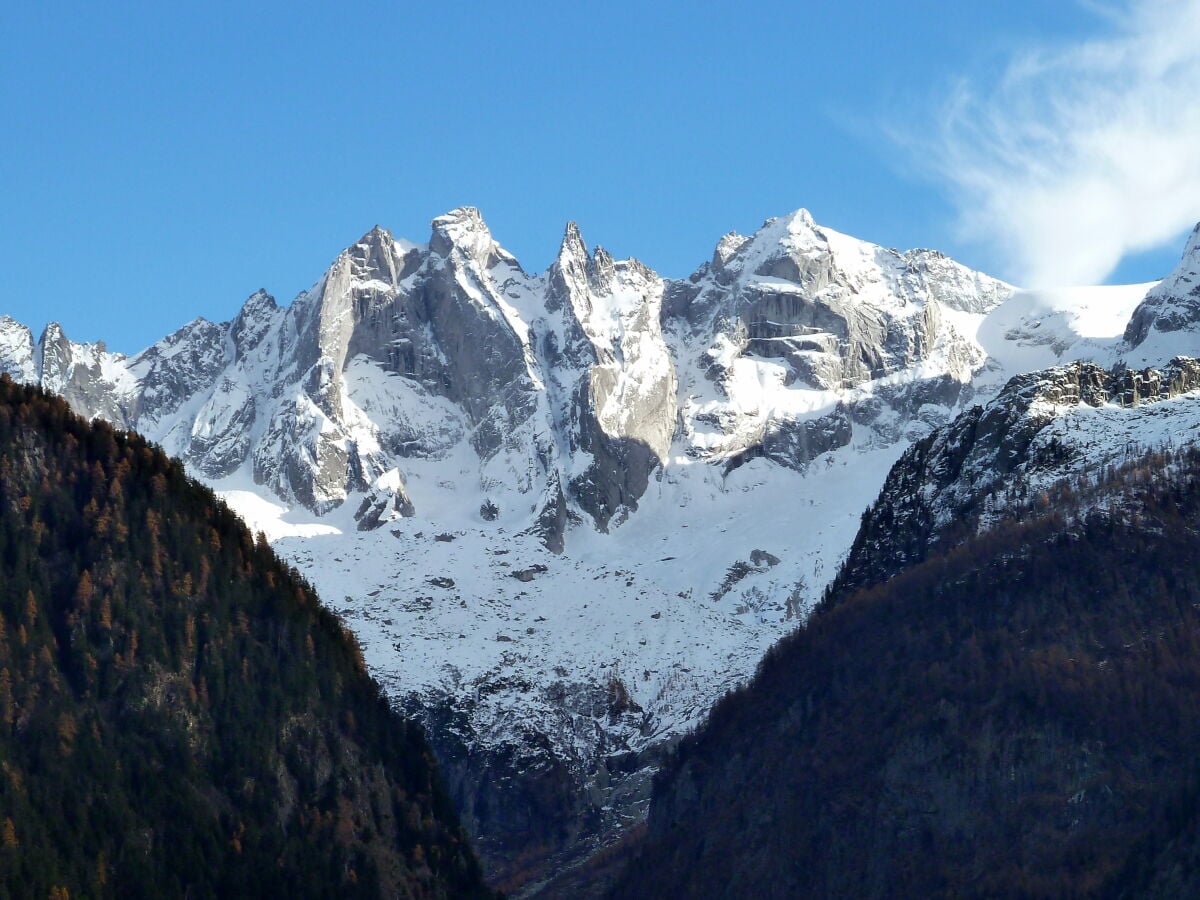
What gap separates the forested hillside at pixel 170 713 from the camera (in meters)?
165

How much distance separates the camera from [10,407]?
188 meters

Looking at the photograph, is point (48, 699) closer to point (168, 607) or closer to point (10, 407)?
point (168, 607)

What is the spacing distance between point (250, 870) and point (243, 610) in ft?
86.4

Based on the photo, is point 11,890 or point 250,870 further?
point 250,870

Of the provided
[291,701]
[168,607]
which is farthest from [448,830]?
[168,607]

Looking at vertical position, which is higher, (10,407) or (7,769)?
(10,407)

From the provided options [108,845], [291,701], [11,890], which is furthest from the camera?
[291,701]

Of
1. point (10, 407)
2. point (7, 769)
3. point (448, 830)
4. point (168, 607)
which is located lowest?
point (448, 830)

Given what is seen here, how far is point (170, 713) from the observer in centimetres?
17688

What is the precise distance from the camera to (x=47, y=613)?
176 m

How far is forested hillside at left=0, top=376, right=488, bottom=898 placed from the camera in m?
165

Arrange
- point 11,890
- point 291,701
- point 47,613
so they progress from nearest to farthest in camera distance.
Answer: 1. point 11,890
2. point 47,613
3. point 291,701

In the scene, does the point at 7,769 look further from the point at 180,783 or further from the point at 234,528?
the point at 234,528

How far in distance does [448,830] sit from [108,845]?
3679 centimetres
